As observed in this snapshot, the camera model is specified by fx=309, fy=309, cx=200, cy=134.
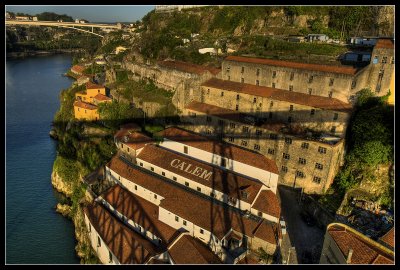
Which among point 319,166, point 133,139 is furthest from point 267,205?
point 133,139

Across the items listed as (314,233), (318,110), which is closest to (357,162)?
(318,110)

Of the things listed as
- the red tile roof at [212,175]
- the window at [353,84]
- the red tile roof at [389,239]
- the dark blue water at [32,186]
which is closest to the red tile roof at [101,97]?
the dark blue water at [32,186]

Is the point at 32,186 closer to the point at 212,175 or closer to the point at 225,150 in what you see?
the point at 212,175

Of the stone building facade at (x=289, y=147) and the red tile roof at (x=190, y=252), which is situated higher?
the stone building facade at (x=289, y=147)

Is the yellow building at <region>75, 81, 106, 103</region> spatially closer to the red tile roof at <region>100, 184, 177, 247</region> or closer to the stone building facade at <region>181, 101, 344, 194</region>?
the stone building facade at <region>181, 101, 344, 194</region>

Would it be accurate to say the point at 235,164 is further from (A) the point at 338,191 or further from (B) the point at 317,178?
(A) the point at 338,191

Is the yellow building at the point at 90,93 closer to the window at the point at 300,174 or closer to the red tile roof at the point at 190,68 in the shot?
the red tile roof at the point at 190,68
